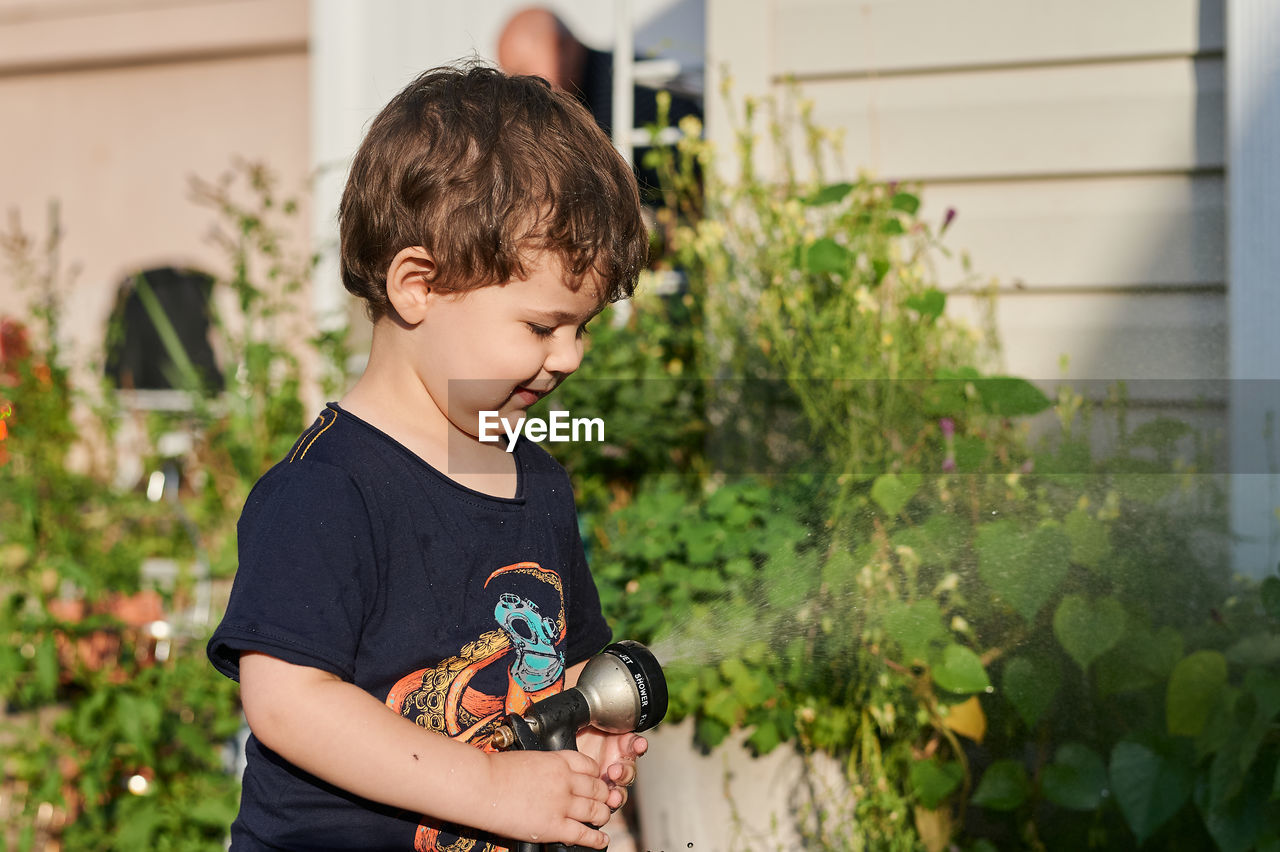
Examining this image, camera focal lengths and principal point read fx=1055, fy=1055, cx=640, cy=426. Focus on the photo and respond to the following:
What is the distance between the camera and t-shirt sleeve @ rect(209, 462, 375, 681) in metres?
1.10

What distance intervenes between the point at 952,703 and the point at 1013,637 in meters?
0.17

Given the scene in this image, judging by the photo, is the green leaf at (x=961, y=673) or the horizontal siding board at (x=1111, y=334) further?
the horizontal siding board at (x=1111, y=334)

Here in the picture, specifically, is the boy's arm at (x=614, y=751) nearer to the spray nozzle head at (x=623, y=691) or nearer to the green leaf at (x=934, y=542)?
the spray nozzle head at (x=623, y=691)

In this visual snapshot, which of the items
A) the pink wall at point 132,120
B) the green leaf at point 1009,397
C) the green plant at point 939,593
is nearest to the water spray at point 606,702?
the green plant at point 939,593

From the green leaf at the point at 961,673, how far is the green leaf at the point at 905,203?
106cm

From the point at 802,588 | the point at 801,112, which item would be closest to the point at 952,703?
the point at 802,588

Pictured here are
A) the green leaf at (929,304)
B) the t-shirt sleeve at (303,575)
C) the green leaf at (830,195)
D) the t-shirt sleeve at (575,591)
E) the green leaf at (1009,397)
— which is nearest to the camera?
the t-shirt sleeve at (303,575)

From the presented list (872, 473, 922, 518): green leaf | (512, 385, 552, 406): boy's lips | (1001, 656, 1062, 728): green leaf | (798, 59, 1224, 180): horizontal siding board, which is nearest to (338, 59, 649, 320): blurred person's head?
(512, 385, 552, 406): boy's lips

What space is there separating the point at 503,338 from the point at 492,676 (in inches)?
16.1

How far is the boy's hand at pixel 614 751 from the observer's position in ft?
4.42

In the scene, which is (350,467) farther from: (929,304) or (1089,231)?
(1089,231)

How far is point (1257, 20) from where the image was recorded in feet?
8.44

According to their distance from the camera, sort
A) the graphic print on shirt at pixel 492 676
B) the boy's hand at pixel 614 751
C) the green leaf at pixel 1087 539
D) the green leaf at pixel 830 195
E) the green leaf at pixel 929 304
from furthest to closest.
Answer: the green leaf at pixel 830 195 < the green leaf at pixel 929 304 < the green leaf at pixel 1087 539 < the boy's hand at pixel 614 751 < the graphic print on shirt at pixel 492 676

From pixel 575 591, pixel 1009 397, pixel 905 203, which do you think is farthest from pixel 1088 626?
pixel 905 203
